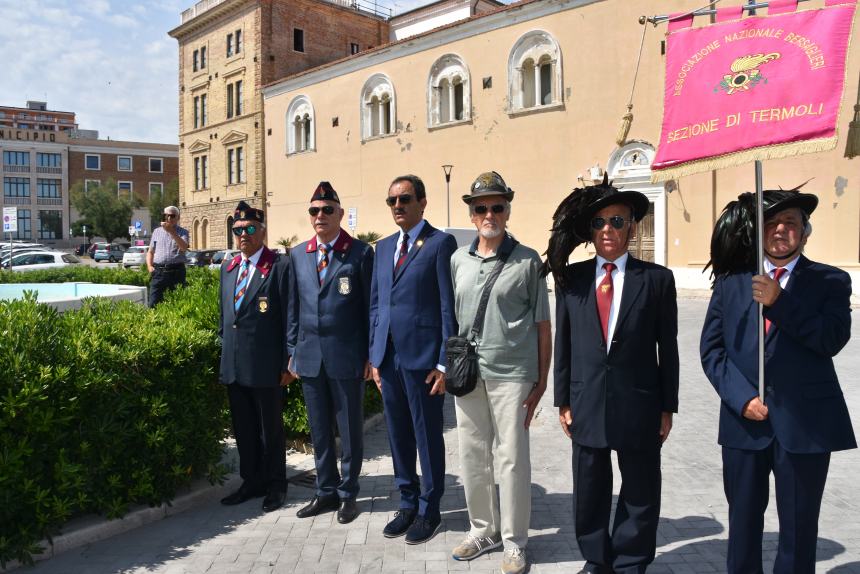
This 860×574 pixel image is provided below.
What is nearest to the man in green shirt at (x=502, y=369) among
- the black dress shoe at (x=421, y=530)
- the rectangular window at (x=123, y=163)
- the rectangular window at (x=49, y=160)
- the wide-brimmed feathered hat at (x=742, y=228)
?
the black dress shoe at (x=421, y=530)

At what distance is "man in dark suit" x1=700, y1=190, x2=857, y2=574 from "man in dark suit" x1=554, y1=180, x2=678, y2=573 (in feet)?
1.00

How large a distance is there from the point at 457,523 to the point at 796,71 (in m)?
3.18

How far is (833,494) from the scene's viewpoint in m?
4.93

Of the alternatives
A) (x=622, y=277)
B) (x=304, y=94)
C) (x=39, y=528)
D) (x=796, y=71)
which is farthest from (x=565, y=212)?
(x=304, y=94)

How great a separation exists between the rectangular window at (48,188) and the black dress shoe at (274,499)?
262ft

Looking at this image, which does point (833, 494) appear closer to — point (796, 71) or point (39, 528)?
point (796, 71)

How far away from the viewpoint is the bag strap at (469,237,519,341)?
12.7 feet

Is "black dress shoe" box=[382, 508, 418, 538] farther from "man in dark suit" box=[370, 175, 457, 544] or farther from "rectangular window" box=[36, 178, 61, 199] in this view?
"rectangular window" box=[36, 178, 61, 199]

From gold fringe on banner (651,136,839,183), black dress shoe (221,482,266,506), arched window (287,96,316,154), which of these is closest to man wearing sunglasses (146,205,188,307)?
black dress shoe (221,482,266,506)

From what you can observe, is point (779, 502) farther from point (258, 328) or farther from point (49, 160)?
point (49, 160)

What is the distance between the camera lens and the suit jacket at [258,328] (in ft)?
15.4

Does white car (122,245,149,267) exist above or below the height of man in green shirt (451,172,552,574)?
above

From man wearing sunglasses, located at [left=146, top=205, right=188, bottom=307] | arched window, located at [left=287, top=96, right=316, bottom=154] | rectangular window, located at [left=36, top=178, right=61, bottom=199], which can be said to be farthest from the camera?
rectangular window, located at [left=36, top=178, right=61, bottom=199]

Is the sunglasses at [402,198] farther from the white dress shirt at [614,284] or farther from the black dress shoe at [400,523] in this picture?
the black dress shoe at [400,523]
